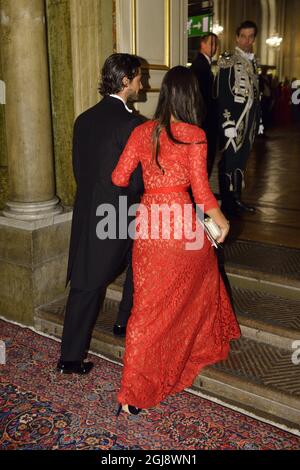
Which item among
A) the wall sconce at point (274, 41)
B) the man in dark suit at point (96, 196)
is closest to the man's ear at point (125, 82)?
the man in dark suit at point (96, 196)

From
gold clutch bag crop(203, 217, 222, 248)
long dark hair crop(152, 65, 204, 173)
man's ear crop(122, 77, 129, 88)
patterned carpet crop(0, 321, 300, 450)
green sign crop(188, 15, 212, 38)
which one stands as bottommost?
patterned carpet crop(0, 321, 300, 450)

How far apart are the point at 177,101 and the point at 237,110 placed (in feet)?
9.36

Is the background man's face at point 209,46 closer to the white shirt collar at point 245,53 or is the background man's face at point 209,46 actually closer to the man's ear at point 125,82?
the white shirt collar at point 245,53

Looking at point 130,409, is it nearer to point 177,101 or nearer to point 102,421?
point 102,421

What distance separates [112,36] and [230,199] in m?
2.15

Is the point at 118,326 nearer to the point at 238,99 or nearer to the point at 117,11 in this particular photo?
the point at 117,11

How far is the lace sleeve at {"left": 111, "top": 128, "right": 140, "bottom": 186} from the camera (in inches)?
99.3

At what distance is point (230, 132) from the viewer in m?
5.05

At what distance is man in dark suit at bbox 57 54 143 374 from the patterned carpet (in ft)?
0.66

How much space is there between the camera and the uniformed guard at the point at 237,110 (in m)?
4.91

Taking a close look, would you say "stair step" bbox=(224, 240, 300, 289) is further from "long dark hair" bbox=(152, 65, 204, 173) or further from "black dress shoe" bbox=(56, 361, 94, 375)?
"long dark hair" bbox=(152, 65, 204, 173)

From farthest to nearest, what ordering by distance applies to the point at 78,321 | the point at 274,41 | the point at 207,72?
1. the point at 274,41
2. the point at 207,72
3. the point at 78,321

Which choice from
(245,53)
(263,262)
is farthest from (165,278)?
(245,53)

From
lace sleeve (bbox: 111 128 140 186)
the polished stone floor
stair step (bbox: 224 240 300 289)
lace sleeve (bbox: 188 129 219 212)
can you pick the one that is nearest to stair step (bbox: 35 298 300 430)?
stair step (bbox: 224 240 300 289)
